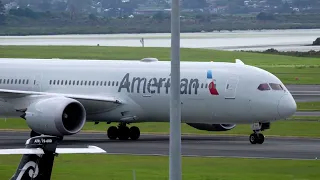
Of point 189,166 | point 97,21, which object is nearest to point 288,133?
point 189,166

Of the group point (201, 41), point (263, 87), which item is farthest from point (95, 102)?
point (201, 41)

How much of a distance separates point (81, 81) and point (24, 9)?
10162 centimetres

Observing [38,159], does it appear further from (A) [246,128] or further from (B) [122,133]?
(A) [246,128]

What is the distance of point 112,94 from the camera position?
48.8 metres

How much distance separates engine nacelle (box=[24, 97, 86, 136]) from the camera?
146 feet

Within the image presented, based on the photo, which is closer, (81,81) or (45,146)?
(45,146)

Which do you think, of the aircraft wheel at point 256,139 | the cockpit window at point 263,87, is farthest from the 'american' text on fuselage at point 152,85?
the aircraft wheel at point 256,139

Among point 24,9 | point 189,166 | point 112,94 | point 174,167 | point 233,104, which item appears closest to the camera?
point 174,167

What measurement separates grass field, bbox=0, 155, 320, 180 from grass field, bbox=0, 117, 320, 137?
34.8 ft

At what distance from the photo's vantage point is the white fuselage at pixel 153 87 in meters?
45.5

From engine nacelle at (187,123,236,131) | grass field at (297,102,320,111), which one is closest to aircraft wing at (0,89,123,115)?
engine nacelle at (187,123,236,131)

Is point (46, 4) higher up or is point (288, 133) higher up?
point (46, 4)

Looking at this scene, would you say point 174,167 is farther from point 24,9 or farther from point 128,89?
point 24,9

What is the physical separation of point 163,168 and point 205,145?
8110mm
